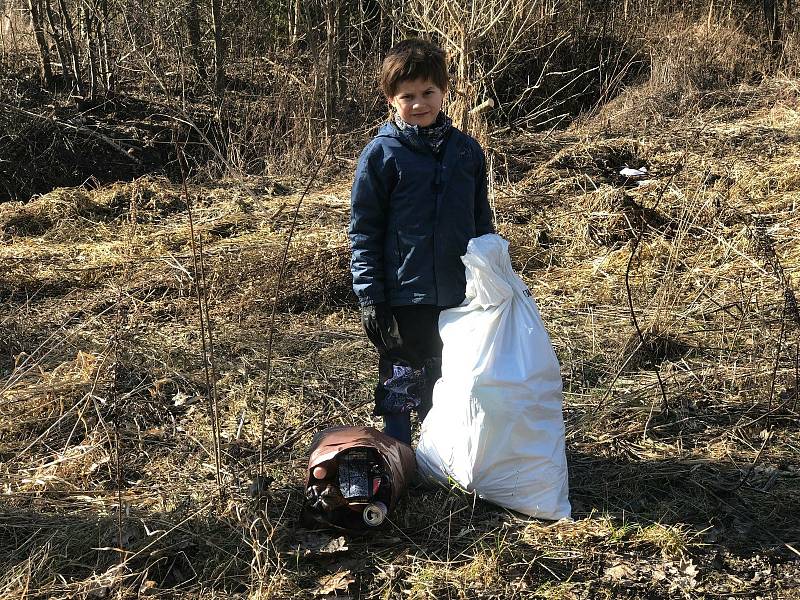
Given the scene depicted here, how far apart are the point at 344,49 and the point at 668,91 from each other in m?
3.56

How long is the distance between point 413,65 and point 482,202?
21.1 inches

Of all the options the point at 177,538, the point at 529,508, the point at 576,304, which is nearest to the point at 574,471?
the point at 529,508

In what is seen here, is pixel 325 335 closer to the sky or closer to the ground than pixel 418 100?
closer to the ground

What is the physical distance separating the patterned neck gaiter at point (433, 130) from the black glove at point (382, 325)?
0.53 meters

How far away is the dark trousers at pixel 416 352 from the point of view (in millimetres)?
2762

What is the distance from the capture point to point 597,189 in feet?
20.3

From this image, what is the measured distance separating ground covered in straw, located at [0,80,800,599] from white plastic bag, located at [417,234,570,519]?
106mm

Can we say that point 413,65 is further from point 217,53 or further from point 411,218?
point 217,53

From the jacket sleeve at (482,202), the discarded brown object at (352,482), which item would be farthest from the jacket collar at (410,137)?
the discarded brown object at (352,482)

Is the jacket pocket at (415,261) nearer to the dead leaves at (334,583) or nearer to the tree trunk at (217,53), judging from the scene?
the dead leaves at (334,583)

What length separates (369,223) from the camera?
2.68 meters

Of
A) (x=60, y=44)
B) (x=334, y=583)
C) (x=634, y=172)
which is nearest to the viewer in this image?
(x=334, y=583)

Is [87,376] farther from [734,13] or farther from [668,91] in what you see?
[734,13]

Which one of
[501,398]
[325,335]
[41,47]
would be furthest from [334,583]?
[41,47]
